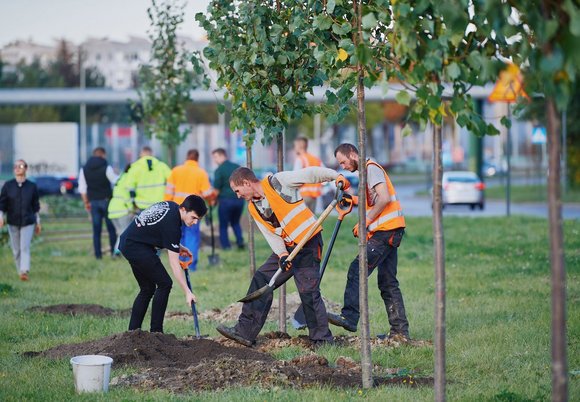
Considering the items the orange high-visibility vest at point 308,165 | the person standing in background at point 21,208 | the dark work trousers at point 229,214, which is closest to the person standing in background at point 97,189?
the dark work trousers at point 229,214

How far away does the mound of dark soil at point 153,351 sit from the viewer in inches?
357

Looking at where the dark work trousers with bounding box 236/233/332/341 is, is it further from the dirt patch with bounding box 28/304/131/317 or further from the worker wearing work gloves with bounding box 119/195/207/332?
the dirt patch with bounding box 28/304/131/317

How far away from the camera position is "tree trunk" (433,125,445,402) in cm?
648

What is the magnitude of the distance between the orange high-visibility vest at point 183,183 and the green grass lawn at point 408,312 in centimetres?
125

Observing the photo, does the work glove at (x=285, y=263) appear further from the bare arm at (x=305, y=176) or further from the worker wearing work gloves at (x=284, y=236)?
the bare arm at (x=305, y=176)

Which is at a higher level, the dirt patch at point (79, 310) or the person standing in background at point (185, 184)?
the person standing in background at point (185, 184)

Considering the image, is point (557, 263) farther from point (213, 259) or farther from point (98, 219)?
point (98, 219)

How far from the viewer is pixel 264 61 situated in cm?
993

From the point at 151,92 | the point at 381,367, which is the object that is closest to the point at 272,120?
the point at 381,367

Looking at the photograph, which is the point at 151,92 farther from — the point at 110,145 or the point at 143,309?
the point at 110,145

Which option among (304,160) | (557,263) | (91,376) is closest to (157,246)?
(91,376)

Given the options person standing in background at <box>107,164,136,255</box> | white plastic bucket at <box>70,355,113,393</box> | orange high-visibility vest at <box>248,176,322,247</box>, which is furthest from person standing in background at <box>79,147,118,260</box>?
white plastic bucket at <box>70,355,113,393</box>

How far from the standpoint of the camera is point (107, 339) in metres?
9.74

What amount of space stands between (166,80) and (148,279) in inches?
511
